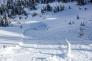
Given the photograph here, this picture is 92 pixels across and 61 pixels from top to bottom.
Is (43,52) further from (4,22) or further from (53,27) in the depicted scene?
(4,22)

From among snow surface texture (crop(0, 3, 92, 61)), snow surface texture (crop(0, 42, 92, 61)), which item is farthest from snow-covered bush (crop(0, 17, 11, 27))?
snow surface texture (crop(0, 42, 92, 61))

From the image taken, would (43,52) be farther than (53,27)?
No

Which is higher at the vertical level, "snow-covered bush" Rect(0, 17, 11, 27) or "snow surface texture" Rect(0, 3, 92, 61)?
"snow surface texture" Rect(0, 3, 92, 61)

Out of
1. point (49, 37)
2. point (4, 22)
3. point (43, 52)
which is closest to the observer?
point (43, 52)

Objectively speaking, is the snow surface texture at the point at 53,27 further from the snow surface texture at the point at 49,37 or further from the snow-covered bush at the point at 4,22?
the snow-covered bush at the point at 4,22

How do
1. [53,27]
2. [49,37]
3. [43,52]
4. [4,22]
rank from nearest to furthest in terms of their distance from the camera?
[43,52] → [49,37] → [53,27] → [4,22]

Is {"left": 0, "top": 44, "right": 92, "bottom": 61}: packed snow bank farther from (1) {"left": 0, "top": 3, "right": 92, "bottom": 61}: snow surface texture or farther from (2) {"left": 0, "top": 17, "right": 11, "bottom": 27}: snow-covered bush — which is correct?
(2) {"left": 0, "top": 17, "right": 11, "bottom": 27}: snow-covered bush

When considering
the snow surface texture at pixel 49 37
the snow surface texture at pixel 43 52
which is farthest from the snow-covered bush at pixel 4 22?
the snow surface texture at pixel 43 52

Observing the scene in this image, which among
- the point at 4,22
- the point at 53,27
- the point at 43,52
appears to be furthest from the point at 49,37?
the point at 4,22

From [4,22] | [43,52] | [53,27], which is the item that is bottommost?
[4,22]

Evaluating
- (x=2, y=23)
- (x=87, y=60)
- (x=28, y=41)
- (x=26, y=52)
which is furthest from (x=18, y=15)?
(x=87, y=60)

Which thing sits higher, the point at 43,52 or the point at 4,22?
the point at 43,52
